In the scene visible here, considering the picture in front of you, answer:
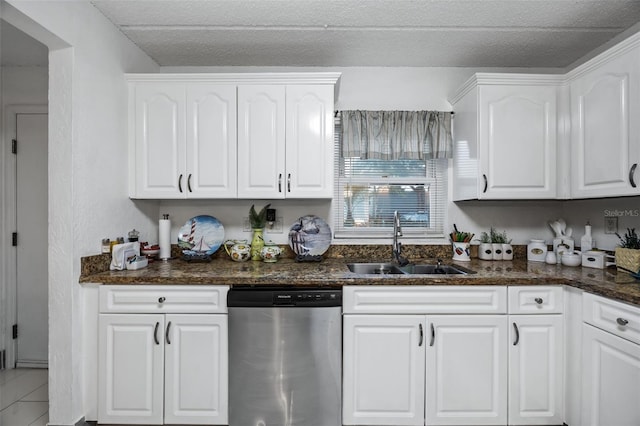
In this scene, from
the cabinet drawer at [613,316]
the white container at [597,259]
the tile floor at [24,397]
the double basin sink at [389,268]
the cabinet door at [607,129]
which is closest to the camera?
the cabinet drawer at [613,316]

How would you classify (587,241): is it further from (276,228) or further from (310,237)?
(276,228)

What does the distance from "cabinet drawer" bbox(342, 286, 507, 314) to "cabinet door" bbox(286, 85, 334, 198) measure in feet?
2.46

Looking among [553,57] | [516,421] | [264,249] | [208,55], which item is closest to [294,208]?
[264,249]

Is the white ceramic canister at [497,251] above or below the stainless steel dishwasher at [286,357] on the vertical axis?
above

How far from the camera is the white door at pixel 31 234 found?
Result: 2.63 meters

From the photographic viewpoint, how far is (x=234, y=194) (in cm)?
223

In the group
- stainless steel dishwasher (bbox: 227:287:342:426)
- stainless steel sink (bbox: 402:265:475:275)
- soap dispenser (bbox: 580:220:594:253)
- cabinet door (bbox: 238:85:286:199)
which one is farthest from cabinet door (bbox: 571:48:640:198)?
cabinet door (bbox: 238:85:286:199)

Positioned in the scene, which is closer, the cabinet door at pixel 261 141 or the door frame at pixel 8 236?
the cabinet door at pixel 261 141

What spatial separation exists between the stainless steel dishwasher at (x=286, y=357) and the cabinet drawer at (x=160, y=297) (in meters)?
0.15

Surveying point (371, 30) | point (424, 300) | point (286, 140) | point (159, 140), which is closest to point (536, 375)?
point (424, 300)

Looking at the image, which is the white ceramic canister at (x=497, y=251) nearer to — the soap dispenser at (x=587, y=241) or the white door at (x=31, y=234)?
the soap dispenser at (x=587, y=241)

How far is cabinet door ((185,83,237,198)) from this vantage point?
2211 millimetres

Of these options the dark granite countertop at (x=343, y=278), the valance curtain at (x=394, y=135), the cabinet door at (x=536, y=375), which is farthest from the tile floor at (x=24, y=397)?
the cabinet door at (x=536, y=375)

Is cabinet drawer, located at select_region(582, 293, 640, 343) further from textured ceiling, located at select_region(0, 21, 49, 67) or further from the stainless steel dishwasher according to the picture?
textured ceiling, located at select_region(0, 21, 49, 67)
